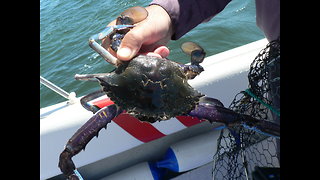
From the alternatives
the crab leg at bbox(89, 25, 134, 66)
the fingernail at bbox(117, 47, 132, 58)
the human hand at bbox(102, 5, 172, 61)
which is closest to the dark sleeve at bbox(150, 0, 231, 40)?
the human hand at bbox(102, 5, 172, 61)

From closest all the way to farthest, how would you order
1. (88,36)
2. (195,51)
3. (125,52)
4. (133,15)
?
1. (125,52)
2. (133,15)
3. (195,51)
4. (88,36)

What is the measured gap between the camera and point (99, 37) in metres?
1.81

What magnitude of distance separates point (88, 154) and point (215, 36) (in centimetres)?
528

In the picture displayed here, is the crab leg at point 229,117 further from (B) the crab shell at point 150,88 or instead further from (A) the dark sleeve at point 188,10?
(A) the dark sleeve at point 188,10

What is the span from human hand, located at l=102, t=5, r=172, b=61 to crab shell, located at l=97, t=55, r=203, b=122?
8 cm

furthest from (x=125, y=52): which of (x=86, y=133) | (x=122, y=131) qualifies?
(x=122, y=131)

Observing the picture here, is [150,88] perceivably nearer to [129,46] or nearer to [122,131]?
[129,46]

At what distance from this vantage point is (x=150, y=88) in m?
1.68

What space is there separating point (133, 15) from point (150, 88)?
1.71 feet

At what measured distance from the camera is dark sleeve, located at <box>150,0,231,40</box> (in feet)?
6.07

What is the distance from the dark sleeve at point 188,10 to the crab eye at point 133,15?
0.19 m

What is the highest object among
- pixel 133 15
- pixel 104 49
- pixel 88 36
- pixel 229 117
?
pixel 88 36

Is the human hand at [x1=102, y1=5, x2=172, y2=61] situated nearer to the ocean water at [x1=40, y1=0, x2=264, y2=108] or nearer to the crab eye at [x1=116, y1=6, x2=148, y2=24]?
the crab eye at [x1=116, y1=6, x2=148, y2=24]
